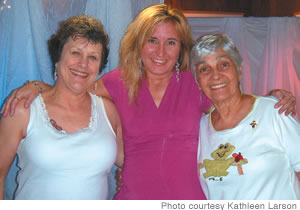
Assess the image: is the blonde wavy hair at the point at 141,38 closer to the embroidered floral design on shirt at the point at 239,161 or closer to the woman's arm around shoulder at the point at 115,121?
the woman's arm around shoulder at the point at 115,121

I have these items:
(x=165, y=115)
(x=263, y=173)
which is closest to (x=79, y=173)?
(x=165, y=115)

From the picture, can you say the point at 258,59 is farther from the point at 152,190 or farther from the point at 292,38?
the point at 152,190

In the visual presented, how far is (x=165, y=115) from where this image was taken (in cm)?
152

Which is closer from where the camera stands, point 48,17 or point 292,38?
point 48,17

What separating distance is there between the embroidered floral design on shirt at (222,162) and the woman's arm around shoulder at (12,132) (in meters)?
0.82

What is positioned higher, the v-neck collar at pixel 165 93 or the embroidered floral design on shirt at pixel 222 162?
the v-neck collar at pixel 165 93

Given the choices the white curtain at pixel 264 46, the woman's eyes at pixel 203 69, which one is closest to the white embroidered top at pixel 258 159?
the woman's eyes at pixel 203 69

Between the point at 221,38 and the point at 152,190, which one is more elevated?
the point at 221,38

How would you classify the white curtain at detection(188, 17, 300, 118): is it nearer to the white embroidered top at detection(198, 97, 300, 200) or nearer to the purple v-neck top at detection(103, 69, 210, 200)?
the purple v-neck top at detection(103, 69, 210, 200)

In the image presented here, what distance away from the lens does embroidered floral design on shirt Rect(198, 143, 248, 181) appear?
1.24 meters

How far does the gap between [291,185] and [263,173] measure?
124 mm

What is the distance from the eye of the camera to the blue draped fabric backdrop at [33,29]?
1663 mm

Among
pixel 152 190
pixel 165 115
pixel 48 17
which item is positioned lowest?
pixel 152 190

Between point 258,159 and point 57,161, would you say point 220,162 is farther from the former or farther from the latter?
point 57,161
